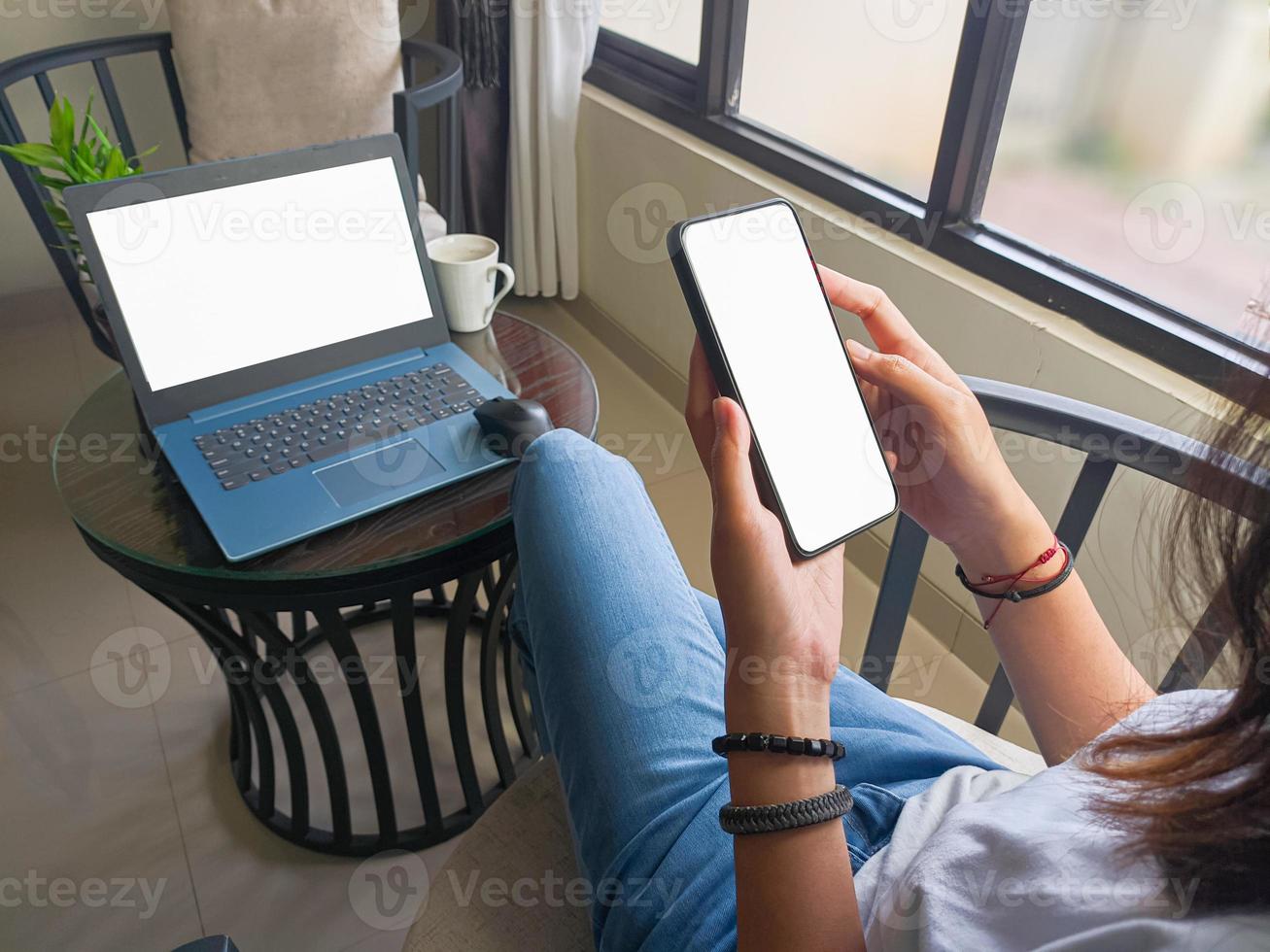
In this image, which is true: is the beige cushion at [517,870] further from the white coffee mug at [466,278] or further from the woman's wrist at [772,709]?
the white coffee mug at [466,278]

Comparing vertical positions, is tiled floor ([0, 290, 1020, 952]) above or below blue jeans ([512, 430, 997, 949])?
below

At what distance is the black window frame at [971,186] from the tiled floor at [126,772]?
60cm

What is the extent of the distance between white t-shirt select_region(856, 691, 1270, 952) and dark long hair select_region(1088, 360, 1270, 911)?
0.01 m

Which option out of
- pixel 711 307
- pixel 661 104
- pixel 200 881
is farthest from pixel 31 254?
pixel 711 307

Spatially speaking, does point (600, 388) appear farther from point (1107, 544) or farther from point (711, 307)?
point (711, 307)

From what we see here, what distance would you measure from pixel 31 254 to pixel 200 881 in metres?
1.83

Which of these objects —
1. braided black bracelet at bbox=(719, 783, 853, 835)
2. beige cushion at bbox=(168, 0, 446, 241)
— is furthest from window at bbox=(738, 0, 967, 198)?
braided black bracelet at bbox=(719, 783, 853, 835)

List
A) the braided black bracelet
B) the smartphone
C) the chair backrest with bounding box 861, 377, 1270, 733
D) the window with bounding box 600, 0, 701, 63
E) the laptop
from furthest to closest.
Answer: the window with bounding box 600, 0, 701, 63
the laptop
the chair backrest with bounding box 861, 377, 1270, 733
the smartphone
the braided black bracelet

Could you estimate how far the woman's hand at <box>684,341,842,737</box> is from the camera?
1.68 ft

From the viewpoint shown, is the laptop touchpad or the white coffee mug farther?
the white coffee mug

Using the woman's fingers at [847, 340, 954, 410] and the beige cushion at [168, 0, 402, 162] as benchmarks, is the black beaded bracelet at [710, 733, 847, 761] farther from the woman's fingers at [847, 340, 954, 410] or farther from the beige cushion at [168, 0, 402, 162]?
the beige cushion at [168, 0, 402, 162]

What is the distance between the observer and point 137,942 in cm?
105

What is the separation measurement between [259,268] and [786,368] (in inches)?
23.8

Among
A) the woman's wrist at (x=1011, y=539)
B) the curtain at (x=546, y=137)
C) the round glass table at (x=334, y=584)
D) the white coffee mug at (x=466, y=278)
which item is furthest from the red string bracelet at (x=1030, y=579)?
the curtain at (x=546, y=137)
